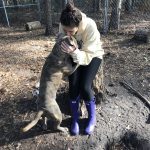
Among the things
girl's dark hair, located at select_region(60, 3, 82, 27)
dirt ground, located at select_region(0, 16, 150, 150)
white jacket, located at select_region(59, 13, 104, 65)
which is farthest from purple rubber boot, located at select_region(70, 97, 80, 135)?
girl's dark hair, located at select_region(60, 3, 82, 27)

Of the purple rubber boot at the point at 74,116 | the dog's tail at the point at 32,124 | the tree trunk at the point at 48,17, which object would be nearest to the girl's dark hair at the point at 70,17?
the dog's tail at the point at 32,124

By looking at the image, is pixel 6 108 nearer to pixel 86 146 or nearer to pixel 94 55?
pixel 86 146

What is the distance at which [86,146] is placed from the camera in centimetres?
429

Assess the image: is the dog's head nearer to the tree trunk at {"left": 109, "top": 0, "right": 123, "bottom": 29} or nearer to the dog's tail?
the dog's tail

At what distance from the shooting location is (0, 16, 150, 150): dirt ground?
4383mm

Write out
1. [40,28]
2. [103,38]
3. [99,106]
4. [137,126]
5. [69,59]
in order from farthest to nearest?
[40,28], [103,38], [99,106], [137,126], [69,59]

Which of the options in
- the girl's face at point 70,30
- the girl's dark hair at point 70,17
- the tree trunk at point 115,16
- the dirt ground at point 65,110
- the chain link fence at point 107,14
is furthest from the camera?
the chain link fence at point 107,14

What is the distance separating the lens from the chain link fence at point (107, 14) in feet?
31.2

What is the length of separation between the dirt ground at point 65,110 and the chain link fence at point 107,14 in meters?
1.28

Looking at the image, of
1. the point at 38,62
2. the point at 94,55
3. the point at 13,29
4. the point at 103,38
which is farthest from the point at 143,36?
the point at 13,29

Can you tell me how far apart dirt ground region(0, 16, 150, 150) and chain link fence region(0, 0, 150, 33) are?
1279mm

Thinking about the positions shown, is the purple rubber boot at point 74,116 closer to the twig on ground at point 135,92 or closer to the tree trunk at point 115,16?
the twig on ground at point 135,92

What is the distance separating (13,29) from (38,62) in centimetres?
428

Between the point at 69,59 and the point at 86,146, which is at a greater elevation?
the point at 69,59
